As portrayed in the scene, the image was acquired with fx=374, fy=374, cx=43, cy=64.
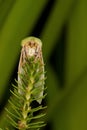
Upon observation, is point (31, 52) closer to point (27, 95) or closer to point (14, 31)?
point (27, 95)

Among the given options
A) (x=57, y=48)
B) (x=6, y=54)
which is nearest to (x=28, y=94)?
(x=6, y=54)

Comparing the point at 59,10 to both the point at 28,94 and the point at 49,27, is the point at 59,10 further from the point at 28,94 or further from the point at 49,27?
the point at 28,94

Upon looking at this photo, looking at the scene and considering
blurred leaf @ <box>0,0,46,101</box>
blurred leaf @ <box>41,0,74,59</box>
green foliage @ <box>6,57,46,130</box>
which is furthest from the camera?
blurred leaf @ <box>41,0,74,59</box>

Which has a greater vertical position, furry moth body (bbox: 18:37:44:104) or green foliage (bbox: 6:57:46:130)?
furry moth body (bbox: 18:37:44:104)

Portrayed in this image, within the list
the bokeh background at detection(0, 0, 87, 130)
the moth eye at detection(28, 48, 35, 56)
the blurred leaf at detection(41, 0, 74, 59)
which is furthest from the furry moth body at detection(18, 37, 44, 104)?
the blurred leaf at detection(41, 0, 74, 59)

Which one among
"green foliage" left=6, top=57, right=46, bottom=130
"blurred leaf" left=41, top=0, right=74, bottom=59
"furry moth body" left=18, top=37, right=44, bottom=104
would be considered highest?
"blurred leaf" left=41, top=0, right=74, bottom=59

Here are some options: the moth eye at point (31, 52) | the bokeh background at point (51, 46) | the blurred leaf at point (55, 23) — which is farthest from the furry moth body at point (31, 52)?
the blurred leaf at point (55, 23)

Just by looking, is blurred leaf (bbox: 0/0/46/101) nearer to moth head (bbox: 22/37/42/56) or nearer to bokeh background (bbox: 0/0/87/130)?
bokeh background (bbox: 0/0/87/130)

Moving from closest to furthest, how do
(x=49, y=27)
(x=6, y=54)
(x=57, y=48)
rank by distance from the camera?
(x=6, y=54)
(x=49, y=27)
(x=57, y=48)
